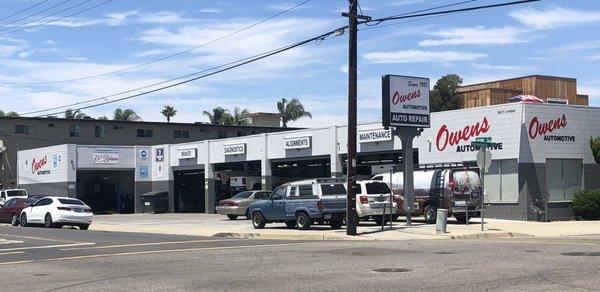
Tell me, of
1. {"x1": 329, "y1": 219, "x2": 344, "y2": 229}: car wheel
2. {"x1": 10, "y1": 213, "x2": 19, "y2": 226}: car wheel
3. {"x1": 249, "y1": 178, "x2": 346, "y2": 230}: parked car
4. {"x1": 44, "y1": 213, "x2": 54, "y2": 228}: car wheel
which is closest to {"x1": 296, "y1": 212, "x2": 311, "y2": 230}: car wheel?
{"x1": 249, "y1": 178, "x2": 346, "y2": 230}: parked car

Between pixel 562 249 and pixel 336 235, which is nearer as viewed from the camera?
pixel 562 249

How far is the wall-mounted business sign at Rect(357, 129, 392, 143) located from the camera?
3744 centimetres

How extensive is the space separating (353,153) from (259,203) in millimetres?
6074

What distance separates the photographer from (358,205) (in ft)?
91.9

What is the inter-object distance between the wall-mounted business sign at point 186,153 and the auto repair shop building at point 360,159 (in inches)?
3.1

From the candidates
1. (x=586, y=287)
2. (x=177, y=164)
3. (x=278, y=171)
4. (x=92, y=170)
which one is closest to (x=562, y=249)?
(x=586, y=287)

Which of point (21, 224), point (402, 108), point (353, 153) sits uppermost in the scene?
point (402, 108)

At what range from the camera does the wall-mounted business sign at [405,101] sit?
2739 centimetres

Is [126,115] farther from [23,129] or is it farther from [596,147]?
[596,147]

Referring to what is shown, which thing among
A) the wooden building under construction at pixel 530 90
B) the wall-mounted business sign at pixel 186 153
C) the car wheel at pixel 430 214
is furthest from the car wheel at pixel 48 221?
the wooden building under construction at pixel 530 90

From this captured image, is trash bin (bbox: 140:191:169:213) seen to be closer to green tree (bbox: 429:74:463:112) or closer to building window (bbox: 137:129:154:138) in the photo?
building window (bbox: 137:129:154:138)

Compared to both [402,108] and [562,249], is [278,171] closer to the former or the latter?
[402,108]

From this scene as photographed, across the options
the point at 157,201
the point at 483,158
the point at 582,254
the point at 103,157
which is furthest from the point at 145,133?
the point at 582,254

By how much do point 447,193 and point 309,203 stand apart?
6173 mm
